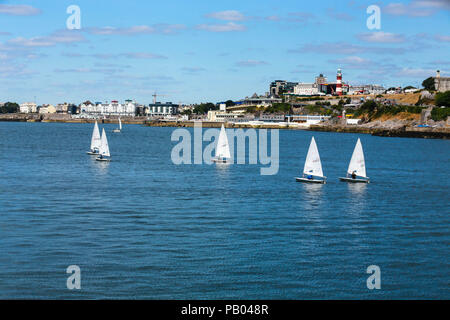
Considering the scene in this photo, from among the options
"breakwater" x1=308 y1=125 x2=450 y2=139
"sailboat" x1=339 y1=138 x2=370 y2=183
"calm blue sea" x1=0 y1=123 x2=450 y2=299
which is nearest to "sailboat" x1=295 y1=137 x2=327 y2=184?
"calm blue sea" x1=0 y1=123 x2=450 y2=299

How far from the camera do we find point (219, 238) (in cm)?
2922

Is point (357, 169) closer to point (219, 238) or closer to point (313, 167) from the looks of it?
point (313, 167)

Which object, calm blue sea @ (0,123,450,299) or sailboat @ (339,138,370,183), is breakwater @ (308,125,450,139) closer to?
calm blue sea @ (0,123,450,299)

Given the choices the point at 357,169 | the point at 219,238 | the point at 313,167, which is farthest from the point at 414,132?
the point at 219,238

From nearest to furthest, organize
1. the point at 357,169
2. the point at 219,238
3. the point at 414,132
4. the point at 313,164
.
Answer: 1. the point at 219,238
2. the point at 313,164
3. the point at 357,169
4. the point at 414,132

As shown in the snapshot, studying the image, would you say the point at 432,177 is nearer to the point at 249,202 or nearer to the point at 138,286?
the point at 249,202

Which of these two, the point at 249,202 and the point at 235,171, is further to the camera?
the point at 235,171

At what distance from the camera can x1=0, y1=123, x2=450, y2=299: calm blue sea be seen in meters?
21.5

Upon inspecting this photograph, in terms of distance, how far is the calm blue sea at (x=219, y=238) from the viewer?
2145 cm

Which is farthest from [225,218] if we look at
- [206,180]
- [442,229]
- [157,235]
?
[206,180]
